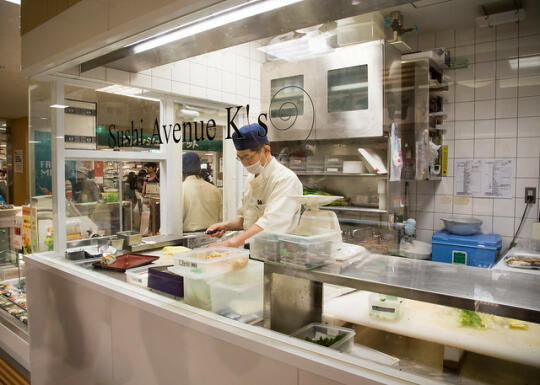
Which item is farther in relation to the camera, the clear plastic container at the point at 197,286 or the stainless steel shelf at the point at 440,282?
the clear plastic container at the point at 197,286

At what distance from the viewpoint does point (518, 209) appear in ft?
3.87

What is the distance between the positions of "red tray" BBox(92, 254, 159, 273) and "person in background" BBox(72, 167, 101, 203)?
1.63ft

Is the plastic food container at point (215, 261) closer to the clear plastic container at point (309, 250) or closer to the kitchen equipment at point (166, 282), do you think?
the kitchen equipment at point (166, 282)

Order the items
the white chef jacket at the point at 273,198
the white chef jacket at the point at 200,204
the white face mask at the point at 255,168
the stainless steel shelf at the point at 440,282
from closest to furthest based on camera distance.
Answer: the stainless steel shelf at the point at 440,282 → the white chef jacket at the point at 273,198 → the white face mask at the point at 255,168 → the white chef jacket at the point at 200,204

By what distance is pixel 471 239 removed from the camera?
53.0 inches

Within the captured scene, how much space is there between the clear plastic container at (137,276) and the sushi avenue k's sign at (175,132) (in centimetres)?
70

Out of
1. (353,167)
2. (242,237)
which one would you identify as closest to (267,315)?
(242,237)

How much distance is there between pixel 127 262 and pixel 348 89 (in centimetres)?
151

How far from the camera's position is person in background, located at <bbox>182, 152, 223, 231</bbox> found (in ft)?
6.51

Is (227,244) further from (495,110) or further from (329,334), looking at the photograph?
(495,110)

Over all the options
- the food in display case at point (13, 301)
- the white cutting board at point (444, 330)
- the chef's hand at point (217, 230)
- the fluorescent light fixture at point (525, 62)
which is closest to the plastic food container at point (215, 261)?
the chef's hand at point (217, 230)

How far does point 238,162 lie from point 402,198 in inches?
28.5

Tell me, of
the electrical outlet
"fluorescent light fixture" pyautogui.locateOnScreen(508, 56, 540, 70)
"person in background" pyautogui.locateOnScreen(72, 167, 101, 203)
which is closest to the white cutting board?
the electrical outlet

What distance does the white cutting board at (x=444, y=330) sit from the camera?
1.13 meters
